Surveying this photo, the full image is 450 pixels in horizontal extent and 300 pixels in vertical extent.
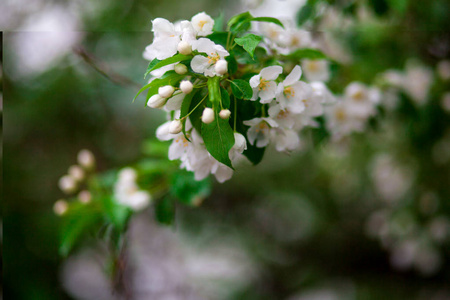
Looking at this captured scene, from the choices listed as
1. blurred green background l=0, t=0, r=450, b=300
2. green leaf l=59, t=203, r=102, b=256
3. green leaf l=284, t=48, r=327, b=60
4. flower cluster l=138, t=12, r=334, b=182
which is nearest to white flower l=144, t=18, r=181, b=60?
flower cluster l=138, t=12, r=334, b=182

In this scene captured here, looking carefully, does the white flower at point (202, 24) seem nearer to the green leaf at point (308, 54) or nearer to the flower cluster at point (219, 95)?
the flower cluster at point (219, 95)

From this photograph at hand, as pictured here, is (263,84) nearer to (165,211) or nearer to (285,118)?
(285,118)

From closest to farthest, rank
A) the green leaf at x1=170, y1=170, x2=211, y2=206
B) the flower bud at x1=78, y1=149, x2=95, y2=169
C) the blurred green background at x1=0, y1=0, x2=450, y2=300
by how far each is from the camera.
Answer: the green leaf at x1=170, y1=170, x2=211, y2=206 < the flower bud at x1=78, y1=149, x2=95, y2=169 < the blurred green background at x1=0, y1=0, x2=450, y2=300

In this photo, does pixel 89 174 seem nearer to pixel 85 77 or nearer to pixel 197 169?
Answer: pixel 197 169

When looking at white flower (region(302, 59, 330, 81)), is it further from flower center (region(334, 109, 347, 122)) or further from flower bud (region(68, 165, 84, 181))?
flower bud (region(68, 165, 84, 181))

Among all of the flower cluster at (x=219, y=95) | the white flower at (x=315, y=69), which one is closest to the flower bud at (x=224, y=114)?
the flower cluster at (x=219, y=95)

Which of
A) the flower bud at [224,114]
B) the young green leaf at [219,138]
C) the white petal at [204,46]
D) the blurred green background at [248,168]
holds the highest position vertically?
the white petal at [204,46]
